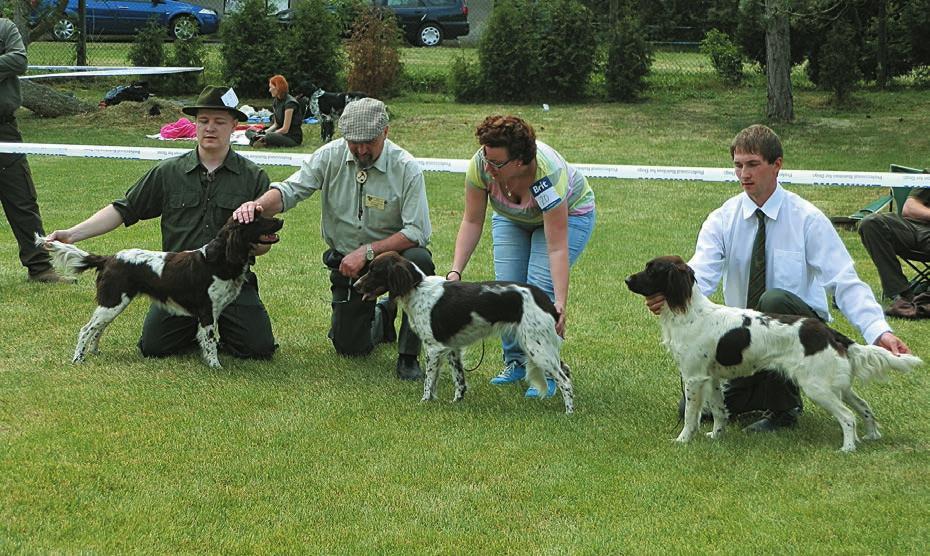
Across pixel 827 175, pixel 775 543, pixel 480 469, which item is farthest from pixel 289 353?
pixel 827 175

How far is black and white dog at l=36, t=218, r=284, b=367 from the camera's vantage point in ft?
20.2

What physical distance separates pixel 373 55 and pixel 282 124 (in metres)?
5.50

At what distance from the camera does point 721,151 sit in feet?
54.5

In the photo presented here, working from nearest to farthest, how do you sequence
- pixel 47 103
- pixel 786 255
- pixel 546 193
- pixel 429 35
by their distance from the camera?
pixel 786 255 < pixel 546 193 < pixel 47 103 < pixel 429 35

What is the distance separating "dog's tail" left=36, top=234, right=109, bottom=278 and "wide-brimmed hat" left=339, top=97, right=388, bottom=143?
5.46ft

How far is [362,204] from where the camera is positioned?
632cm

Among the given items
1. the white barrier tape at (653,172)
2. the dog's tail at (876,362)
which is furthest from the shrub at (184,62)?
the dog's tail at (876,362)

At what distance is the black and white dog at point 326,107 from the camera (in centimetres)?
1731

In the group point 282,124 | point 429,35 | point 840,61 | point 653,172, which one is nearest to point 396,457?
point 653,172

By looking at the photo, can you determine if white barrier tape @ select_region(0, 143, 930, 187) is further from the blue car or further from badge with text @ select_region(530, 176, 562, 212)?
the blue car

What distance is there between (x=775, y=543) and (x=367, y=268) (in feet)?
9.26

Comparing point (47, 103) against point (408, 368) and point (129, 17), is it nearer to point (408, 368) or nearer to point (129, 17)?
point (129, 17)

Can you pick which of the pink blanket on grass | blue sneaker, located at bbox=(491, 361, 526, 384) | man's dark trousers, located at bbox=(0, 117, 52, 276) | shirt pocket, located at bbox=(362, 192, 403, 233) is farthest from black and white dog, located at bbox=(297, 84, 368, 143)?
blue sneaker, located at bbox=(491, 361, 526, 384)

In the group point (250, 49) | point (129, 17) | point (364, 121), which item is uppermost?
point (129, 17)
